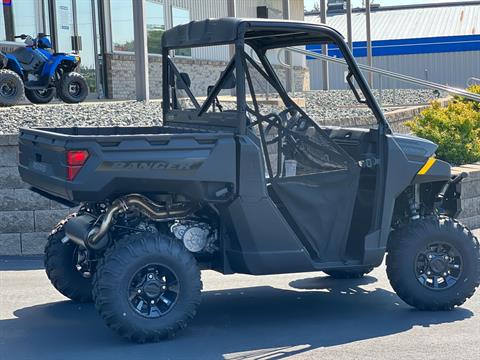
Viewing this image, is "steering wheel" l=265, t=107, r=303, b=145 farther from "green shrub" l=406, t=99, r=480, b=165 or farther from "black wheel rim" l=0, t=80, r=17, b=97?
"black wheel rim" l=0, t=80, r=17, b=97

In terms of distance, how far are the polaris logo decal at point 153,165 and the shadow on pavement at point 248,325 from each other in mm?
1184

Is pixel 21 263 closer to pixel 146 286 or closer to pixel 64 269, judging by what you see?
pixel 64 269

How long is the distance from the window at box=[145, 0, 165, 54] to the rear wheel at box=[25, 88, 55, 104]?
19.5 feet

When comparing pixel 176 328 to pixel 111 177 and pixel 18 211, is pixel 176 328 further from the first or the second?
pixel 18 211

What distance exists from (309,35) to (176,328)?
98.5 inches

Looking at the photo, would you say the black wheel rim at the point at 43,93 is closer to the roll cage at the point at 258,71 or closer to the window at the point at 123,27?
the window at the point at 123,27

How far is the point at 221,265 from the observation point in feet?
22.9

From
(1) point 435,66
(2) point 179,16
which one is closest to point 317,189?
(2) point 179,16

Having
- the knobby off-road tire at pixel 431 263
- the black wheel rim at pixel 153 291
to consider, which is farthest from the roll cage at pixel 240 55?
the black wheel rim at pixel 153 291

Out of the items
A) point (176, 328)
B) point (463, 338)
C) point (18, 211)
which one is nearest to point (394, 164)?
point (463, 338)

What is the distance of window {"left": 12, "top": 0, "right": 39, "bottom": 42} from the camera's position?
18.2 m

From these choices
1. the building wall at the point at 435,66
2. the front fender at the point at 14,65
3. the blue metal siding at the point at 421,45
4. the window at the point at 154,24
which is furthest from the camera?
the blue metal siding at the point at 421,45

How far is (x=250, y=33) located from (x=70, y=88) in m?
8.69

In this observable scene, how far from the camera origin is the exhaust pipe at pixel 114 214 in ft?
21.6
